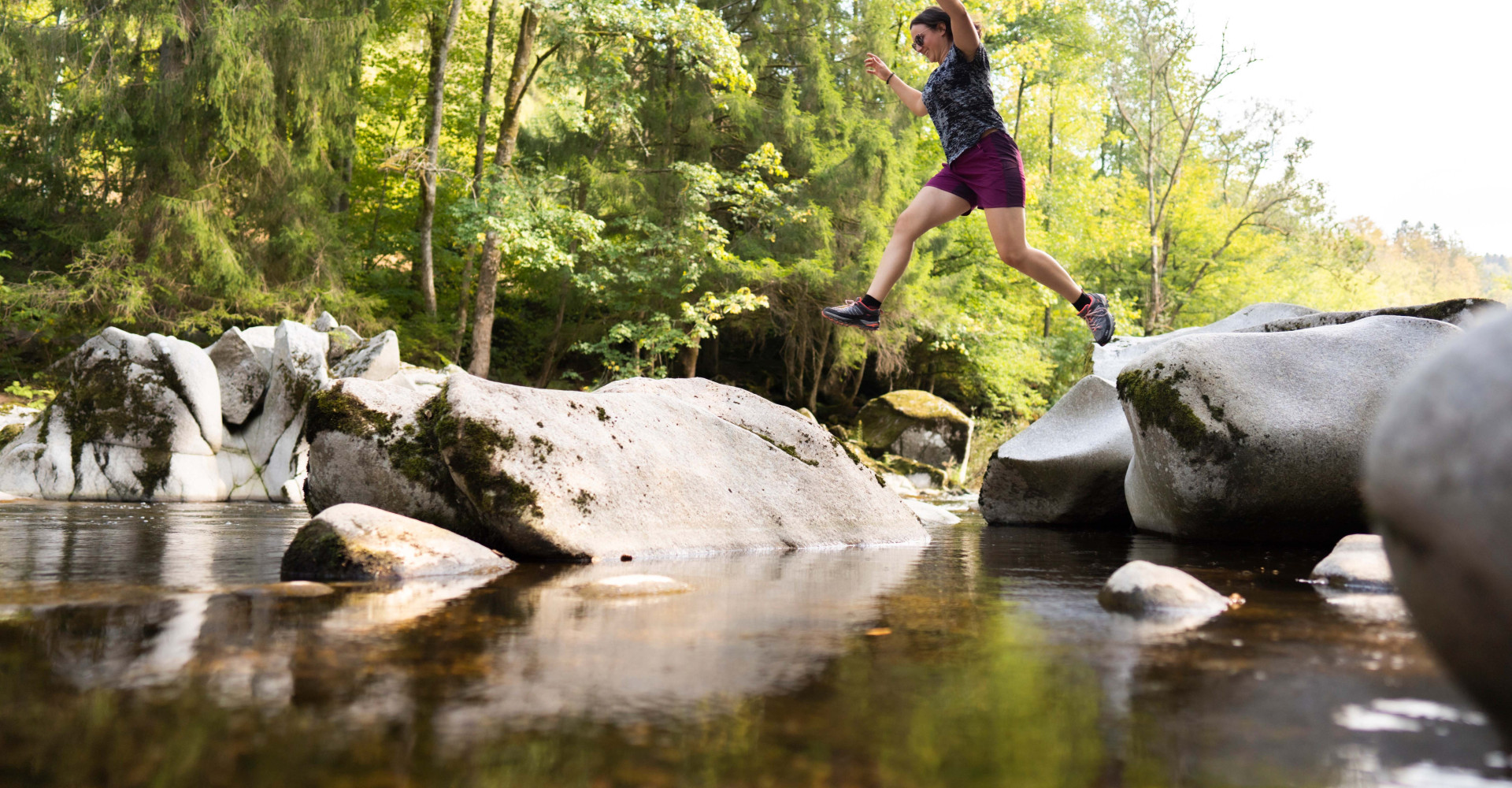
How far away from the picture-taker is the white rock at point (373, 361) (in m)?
13.7

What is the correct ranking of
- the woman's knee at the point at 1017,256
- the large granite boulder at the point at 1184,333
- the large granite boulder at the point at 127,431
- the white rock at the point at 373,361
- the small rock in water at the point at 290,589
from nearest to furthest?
1. the small rock in water at the point at 290,589
2. the woman's knee at the point at 1017,256
3. the large granite boulder at the point at 1184,333
4. the large granite boulder at the point at 127,431
5. the white rock at the point at 373,361

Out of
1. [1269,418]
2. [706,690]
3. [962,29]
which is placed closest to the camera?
[706,690]

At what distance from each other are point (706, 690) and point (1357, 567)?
3.33 m

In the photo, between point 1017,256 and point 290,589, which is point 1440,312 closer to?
point 1017,256

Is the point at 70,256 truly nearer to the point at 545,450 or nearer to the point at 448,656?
the point at 545,450

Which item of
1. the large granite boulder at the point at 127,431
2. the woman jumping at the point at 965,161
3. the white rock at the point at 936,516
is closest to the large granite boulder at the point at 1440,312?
the woman jumping at the point at 965,161

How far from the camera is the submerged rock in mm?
4125

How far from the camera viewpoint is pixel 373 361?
45.2 ft

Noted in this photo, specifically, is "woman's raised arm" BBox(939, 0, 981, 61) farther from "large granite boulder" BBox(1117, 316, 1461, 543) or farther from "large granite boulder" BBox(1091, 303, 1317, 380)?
"large granite boulder" BBox(1091, 303, 1317, 380)

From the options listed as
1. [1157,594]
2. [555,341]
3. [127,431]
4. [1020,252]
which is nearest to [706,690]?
[1157,594]

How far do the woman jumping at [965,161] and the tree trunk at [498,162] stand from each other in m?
13.9

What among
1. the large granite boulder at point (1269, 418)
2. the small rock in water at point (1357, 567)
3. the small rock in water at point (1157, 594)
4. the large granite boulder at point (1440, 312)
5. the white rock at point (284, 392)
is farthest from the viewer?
the white rock at point (284, 392)

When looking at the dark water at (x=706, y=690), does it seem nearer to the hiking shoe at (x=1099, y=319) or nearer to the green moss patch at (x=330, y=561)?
the green moss patch at (x=330, y=561)

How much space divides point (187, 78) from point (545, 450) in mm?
15076
